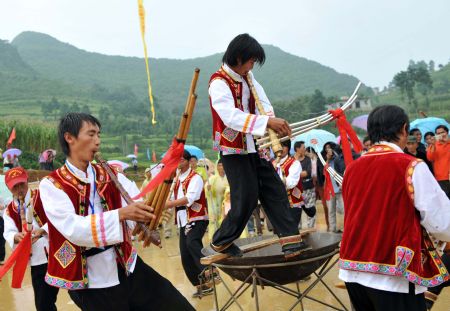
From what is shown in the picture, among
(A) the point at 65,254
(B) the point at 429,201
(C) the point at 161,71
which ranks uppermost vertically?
(C) the point at 161,71

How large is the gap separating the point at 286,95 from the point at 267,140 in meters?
→ 90.7

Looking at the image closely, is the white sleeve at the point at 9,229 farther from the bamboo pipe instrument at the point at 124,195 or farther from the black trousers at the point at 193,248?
the bamboo pipe instrument at the point at 124,195

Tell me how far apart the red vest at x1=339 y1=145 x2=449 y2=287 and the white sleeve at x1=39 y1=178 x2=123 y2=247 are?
1.37 metres

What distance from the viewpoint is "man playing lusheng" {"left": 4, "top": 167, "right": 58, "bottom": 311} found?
4.46 meters

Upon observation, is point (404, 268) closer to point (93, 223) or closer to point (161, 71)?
point (93, 223)

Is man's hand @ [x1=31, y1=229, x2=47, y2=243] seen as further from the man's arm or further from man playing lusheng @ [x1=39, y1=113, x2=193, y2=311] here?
the man's arm

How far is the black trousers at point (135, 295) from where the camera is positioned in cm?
298

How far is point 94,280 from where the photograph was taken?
2.97 metres

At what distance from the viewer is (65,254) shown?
292 cm

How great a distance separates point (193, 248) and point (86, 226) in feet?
11.0

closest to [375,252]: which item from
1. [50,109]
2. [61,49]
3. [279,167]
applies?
[279,167]

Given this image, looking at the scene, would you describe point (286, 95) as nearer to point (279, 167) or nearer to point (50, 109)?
point (50, 109)

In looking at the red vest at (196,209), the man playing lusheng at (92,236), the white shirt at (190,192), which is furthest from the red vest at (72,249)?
the red vest at (196,209)

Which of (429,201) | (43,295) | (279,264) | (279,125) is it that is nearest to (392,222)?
(429,201)
